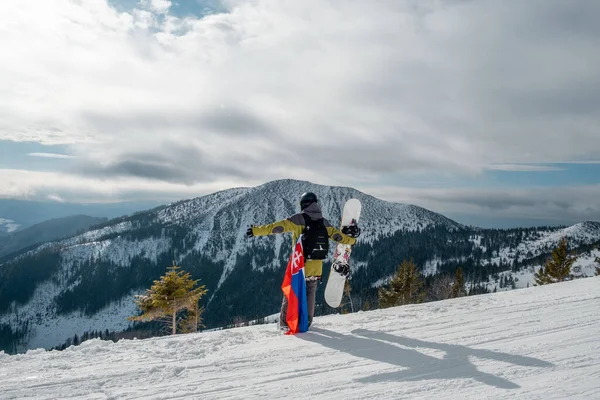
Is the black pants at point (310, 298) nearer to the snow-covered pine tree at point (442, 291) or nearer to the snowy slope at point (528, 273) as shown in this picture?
the snow-covered pine tree at point (442, 291)

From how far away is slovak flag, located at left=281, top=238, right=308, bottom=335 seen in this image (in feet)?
23.3

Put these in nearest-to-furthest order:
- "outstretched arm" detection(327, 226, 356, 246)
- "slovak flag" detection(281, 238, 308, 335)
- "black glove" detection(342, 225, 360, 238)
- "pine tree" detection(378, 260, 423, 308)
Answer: "slovak flag" detection(281, 238, 308, 335) < "outstretched arm" detection(327, 226, 356, 246) < "black glove" detection(342, 225, 360, 238) < "pine tree" detection(378, 260, 423, 308)

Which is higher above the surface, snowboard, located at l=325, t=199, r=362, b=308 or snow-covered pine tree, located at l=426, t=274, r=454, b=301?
snowboard, located at l=325, t=199, r=362, b=308

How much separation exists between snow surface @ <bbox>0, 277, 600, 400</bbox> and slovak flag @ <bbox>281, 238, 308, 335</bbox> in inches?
12.4

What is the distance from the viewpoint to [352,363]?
5.15 meters

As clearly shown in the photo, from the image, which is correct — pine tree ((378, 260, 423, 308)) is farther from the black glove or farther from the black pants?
the black pants

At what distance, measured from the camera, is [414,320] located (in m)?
7.51

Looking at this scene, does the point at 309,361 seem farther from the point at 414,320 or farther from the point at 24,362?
the point at 24,362

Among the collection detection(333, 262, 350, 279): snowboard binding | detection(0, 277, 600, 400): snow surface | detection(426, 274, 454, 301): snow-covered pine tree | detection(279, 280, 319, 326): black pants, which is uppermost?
detection(333, 262, 350, 279): snowboard binding

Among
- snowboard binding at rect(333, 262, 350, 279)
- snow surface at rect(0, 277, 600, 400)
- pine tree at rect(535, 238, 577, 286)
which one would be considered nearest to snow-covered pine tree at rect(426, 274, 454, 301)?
pine tree at rect(535, 238, 577, 286)

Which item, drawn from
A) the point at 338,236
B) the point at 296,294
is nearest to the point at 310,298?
the point at 296,294

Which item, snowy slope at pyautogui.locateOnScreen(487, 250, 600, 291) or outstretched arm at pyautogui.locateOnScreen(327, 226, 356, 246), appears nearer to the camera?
outstretched arm at pyautogui.locateOnScreen(327, 226, 356, 246)

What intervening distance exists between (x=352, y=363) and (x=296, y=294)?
2323 mm

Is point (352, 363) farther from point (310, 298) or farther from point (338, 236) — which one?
point (338, 236)
